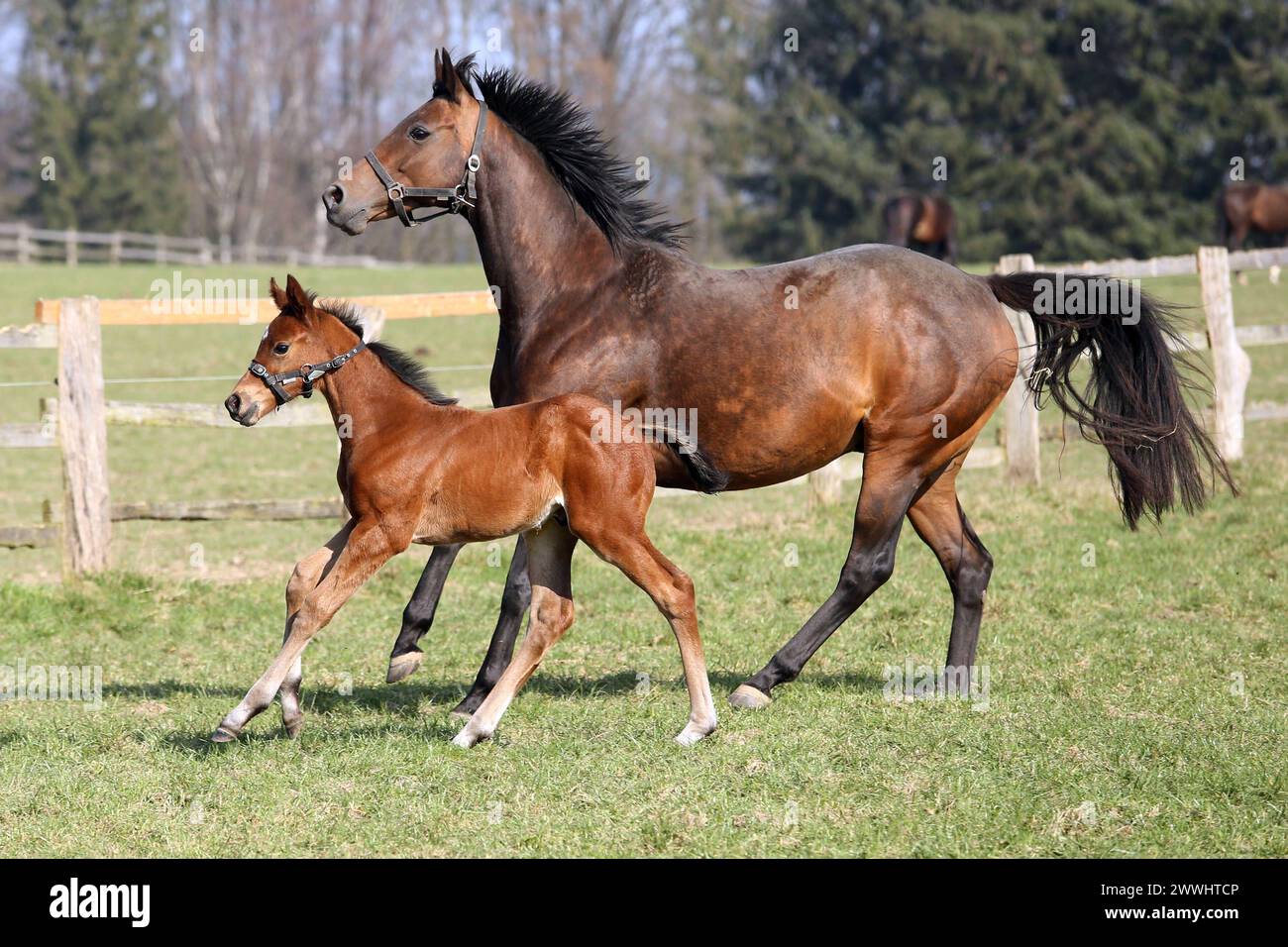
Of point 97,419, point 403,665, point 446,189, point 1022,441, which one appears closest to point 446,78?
point 446,189

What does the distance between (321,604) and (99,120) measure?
41381 mm

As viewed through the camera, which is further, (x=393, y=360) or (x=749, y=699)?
(x=749, y=699)

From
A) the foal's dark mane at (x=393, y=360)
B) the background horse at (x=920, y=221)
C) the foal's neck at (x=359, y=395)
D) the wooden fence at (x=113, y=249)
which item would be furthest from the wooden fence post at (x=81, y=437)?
the wooden fence at (x=113, y=249)

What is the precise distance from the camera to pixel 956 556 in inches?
248

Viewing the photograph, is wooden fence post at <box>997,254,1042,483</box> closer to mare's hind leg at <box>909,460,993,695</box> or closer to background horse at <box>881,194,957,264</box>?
mare's hind leg at <box>909,460,993,695</box>

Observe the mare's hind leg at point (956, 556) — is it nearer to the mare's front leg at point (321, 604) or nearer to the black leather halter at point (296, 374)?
the mare's front leg at point (321, 604)

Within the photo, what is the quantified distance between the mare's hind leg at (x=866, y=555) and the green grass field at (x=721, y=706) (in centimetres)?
18

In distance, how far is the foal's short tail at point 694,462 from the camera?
5.47 metres

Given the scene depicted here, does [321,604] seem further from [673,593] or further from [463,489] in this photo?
[673,593]

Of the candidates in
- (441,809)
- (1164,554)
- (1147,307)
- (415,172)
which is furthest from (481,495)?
(1164,554)

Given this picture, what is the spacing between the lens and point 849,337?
19.4 ft

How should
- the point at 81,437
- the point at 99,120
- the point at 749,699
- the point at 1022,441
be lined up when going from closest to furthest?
the point at 749,699 → the point at 81,437 → the point at 1022,441 → the point at 99,120

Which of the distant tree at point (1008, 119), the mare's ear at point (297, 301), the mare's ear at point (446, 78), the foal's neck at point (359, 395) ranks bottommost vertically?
the foal's neck at point (359, 395)

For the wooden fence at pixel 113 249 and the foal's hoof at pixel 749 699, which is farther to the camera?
the wooden fence at pixel 113 249
